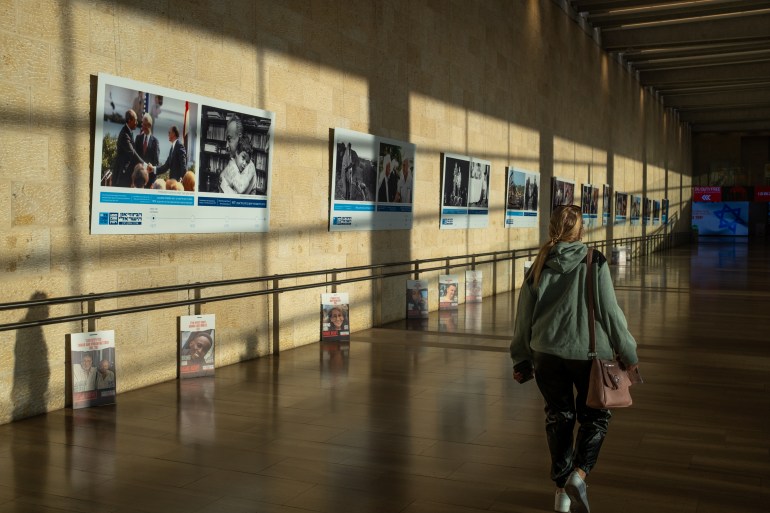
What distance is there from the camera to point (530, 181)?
2230cm

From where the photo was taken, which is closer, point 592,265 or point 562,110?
point 592,265

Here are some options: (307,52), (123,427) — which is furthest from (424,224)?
(123,427)

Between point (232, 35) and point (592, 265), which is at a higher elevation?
point (232, 35)

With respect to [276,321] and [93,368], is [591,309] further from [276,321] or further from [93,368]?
[276,321]

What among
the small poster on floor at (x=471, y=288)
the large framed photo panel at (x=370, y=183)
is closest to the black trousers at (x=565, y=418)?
the large framed photo panel at (x=370, y=183)

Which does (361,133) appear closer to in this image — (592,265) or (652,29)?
(592,265)

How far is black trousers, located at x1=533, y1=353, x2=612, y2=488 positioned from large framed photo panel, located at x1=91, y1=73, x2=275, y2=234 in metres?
5.01

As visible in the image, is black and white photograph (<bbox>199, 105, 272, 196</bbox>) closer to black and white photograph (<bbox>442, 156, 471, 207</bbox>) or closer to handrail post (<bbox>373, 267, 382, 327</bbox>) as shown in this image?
handrail post (<bbox>373, 267, 382, 327</bbox>)

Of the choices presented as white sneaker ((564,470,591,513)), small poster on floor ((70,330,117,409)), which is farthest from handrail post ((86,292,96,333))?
white sneaker ((564,470,591,513))

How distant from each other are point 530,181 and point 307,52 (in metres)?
11.8

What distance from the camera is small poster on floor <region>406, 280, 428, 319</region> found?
14617mm

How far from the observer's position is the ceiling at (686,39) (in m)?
26.8
